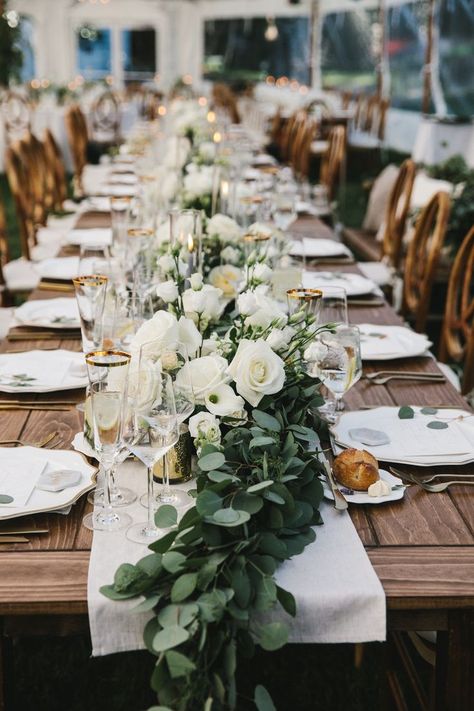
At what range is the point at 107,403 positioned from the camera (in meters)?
1.11

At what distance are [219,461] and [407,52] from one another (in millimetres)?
10551

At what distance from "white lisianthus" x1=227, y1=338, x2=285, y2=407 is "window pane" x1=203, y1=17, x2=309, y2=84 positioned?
14.8 meters

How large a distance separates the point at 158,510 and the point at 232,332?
0.35m

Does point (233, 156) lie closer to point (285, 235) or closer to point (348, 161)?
point (285, 235)

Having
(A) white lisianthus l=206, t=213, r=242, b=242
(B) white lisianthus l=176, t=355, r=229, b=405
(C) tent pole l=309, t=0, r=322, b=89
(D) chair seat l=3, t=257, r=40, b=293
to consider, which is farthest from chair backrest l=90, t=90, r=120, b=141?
(B) white lisianthus l=176, t=355, r=229, b=405

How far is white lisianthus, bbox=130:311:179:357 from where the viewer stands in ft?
4.12

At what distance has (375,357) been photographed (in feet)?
6.39

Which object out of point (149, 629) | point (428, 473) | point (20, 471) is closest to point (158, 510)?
point (149, 629)

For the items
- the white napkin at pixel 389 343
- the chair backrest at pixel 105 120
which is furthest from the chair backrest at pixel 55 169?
the chair backrest at pixel 105 120

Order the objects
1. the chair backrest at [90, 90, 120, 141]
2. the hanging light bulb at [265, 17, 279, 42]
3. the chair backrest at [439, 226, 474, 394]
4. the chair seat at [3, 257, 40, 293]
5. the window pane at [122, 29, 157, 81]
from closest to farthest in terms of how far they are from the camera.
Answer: the chair backrest at [439, 226, 474, 394] → the chair seat at [3, 257, 40, 293] → the chair backrest at [90, 90, 120, 141] → the hanging light bulb at [265, 17, 279, 42] → the window pane at [122, 29, 157, 81]

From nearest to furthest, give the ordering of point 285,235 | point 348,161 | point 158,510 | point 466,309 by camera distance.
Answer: point 158,510, point 285,235, point 466,309, point 348,161

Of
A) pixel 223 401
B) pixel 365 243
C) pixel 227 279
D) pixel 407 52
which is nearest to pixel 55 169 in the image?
pixel 365 243

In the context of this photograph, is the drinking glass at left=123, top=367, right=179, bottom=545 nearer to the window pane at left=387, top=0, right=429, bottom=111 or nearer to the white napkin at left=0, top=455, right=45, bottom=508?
the white napkin at left=0, top=455, right=45, bottom=508

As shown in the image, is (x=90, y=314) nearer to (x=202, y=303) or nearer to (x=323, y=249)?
Answer: (x=202, y=303)
